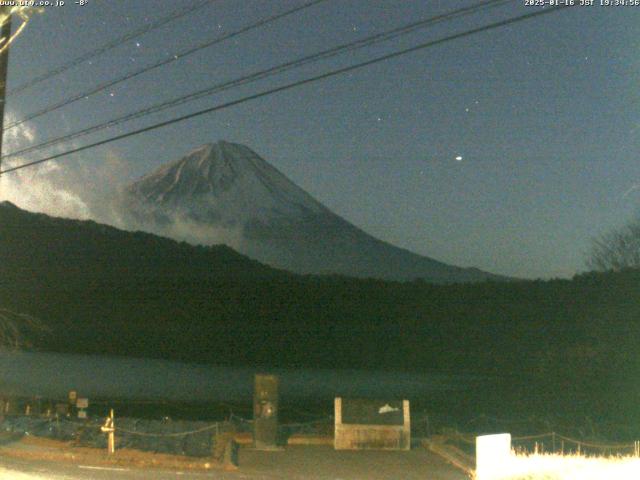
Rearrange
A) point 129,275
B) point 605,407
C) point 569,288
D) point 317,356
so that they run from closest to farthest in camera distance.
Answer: point 605,407 < point 569,288 < point 317,356 < point 129,275

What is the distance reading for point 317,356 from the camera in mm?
103562

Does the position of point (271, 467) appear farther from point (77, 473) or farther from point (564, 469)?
point (564, 469)

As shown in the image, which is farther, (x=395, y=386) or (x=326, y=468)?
(x=395, y=386)

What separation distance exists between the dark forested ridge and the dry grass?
3861cm

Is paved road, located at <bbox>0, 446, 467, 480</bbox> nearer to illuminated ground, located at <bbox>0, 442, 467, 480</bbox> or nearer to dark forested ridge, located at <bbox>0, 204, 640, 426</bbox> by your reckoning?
illuminated ground, located at <bbox>0, 442, 467, 480</bbox>

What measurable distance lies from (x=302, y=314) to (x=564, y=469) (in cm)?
11577

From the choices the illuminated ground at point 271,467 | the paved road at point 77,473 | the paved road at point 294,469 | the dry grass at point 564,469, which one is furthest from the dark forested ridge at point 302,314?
the paved road at point 77,473

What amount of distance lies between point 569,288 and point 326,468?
71499 mm

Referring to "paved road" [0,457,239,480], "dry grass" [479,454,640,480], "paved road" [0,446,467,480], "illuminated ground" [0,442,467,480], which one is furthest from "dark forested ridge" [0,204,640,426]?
"paved road" [0,457,239,480]

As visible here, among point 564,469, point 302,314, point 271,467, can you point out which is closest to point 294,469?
point 271,467

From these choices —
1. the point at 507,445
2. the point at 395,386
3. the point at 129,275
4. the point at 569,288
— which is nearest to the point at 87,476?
the point at 507,445

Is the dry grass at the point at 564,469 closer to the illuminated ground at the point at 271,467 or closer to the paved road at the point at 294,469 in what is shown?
the paved road at the point at 294,469

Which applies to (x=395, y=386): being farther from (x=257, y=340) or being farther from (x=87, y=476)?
(x=87, y=476)

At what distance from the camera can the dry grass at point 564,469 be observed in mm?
12165
